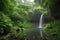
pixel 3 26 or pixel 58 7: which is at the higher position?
pixel 58 7

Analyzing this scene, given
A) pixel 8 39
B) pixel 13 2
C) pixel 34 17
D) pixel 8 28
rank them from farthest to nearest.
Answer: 1. pixel 34 17
2. pixel 13 2
3. pixel 8 28
4. pixel 8 39

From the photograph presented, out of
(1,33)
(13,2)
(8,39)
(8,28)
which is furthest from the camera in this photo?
(13,2)

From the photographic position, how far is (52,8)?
19.6 m

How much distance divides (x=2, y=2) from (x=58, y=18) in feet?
25.7

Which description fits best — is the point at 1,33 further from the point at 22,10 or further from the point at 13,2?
the point at 22,10

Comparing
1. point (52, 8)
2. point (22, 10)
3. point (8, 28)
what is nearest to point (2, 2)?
point (8, 28)

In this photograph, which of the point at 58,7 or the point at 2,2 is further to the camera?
the point at 58,7

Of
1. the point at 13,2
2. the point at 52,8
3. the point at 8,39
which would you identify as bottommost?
the point at 8,39

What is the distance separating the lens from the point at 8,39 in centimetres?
1114

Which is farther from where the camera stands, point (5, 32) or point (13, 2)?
point (13, 2)

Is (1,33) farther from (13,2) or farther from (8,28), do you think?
(13,2)

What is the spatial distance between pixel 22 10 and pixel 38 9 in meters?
4.66

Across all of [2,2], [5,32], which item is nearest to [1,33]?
[5,32]

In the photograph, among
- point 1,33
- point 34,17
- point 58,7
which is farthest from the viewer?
point 34,17
